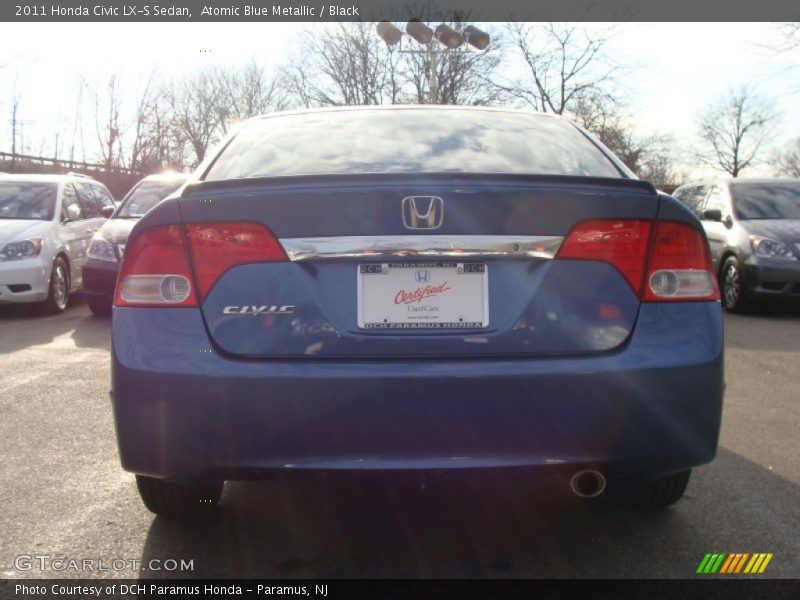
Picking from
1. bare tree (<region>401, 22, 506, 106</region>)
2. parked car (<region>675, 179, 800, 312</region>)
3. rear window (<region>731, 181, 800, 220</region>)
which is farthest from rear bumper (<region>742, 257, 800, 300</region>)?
bare tree (<region>401, 22, 506, 106</region>)

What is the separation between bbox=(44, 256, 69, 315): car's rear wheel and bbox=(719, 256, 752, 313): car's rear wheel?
7.54 metres

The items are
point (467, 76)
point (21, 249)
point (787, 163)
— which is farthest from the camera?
point (787, 163)

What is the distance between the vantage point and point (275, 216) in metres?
2.46

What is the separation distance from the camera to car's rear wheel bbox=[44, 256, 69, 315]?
9.16m

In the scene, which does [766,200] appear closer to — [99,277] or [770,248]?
[770,248]

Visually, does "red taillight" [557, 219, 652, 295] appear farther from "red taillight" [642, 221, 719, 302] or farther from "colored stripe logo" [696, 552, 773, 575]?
"colored stripe logo" [696, 552, 773, 575]

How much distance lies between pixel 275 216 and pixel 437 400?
71cm

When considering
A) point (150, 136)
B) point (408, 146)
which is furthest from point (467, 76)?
point (408, 146)

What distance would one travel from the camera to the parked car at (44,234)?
8773 millimetres

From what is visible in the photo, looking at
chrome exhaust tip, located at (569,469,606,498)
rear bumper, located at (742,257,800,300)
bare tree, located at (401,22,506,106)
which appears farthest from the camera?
bare tree, located at (401,22,506,106)

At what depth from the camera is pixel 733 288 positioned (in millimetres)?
9594

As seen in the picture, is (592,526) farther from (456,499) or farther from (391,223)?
(391,223)

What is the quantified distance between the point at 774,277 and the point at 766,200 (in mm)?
1586

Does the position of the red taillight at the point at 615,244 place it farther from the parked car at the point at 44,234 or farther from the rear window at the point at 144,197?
the rear window at the point at 144,197
